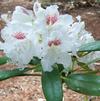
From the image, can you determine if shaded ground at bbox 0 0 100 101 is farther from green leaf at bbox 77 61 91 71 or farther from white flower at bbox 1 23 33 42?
white flower at bbox 1 23 33 42

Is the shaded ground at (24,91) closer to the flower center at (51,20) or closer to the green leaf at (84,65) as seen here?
the green leaf at (84,65)

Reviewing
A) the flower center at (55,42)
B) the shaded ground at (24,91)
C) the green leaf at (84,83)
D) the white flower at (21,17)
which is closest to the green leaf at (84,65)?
the green leaf at (84,83)

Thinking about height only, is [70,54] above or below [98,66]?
above

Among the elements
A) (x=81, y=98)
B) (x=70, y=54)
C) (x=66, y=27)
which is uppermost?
(x=66, y=27)

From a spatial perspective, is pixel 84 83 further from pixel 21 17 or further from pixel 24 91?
pixel 24 91

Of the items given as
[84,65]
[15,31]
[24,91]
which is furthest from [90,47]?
[24,91]

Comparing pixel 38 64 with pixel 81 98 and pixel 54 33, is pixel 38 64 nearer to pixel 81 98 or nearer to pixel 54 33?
pixel 54 33

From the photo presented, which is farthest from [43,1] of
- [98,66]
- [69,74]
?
[69,74]

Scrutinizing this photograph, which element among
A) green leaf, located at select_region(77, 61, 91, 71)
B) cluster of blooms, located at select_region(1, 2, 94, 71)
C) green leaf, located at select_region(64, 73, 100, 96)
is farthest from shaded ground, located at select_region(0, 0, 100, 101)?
cluster of blooms, located at select_region(1, 2, 94, 71)
